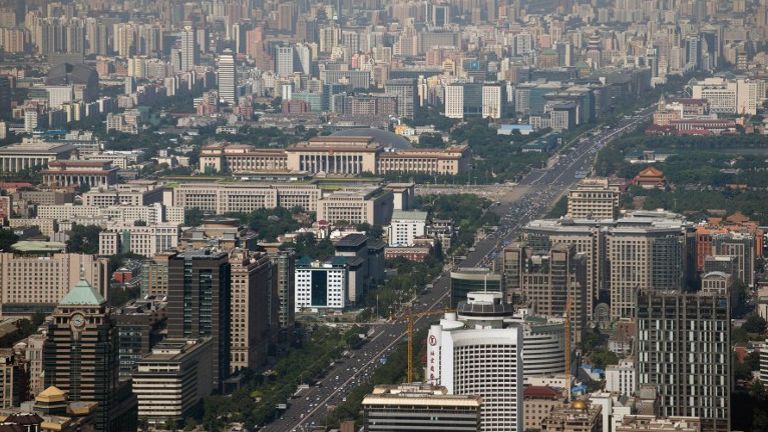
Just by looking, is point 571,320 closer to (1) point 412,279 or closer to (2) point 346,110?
(1) point 412,279

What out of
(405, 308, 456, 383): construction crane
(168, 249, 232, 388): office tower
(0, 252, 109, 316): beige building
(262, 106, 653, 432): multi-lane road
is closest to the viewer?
(405, 308, 456, 383): construction crane

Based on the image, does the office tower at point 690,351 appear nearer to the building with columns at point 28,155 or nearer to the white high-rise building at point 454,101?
the building with columns at point 28,155

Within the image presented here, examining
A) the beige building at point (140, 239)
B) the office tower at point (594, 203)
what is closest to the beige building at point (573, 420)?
the office tower at point (594, 203)

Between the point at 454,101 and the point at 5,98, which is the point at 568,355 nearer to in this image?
the point at 5,98

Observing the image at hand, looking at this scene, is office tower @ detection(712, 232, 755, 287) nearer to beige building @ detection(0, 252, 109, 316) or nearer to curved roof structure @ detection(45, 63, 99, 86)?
beige building @ detection(0, 252, 109, 316)

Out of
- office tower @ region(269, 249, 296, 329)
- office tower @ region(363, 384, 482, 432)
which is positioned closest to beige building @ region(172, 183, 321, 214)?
office tower @ region(269, 249, 296, 329)

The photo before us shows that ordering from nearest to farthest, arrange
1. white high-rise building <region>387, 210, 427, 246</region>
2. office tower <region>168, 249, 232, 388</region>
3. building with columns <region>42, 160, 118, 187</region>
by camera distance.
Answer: office tower <region>168, 249, 232, 388</region> → white high-rise building <region>387, 210, 427, 246</region> → building with columns <region>42, 160, 118, 187</region>

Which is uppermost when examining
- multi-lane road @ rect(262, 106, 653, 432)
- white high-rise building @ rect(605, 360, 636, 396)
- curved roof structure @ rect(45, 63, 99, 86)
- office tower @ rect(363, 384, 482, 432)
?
office tower @ rect(363, 384, 482, 432)
